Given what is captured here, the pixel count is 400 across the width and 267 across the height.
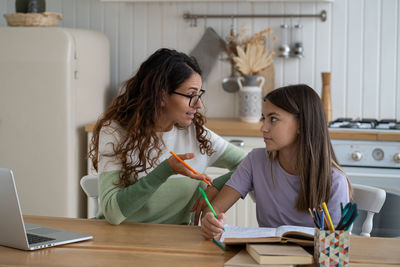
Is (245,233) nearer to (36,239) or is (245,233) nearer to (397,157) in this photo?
(36,239)

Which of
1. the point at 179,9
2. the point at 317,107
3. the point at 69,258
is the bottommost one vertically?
the point at 69,258

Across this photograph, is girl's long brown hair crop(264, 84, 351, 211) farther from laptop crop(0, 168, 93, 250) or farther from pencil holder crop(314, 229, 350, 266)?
laptop crop(0, 168, 93, 250)

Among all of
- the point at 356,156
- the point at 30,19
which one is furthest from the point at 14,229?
the point at 30,19

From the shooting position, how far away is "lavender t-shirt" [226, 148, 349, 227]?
5.75 feet

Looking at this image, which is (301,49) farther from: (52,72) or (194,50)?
(52,72)

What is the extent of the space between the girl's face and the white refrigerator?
165cm

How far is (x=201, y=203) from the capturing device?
6.13 feet

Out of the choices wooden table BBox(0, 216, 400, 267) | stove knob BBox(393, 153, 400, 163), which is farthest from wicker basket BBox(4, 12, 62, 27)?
stove knob BBox(393, 153, 400, 163)

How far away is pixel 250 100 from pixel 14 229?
2160mm

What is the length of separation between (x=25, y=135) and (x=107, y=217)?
169cm

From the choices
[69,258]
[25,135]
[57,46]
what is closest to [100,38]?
[57,46]

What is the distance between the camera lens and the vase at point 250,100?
3.41 m

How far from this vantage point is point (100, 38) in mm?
3549

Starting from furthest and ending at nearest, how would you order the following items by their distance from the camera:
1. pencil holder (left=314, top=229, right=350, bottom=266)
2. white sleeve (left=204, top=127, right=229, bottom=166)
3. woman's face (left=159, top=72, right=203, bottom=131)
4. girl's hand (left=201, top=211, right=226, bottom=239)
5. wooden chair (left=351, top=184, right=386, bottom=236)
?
1. white sleeve (left=204, top=127, right=229, bottom=166)
2. woman's face (left=159, top=72, right=203, bottom=131)
3. wooden chair (left=351, top=184, right=386, bottom=236)
4. girl's hand (left=201, top=211, right=226, bottom=239)
5. pencil holder (left=314, top=229, right=350, bottom=266)
